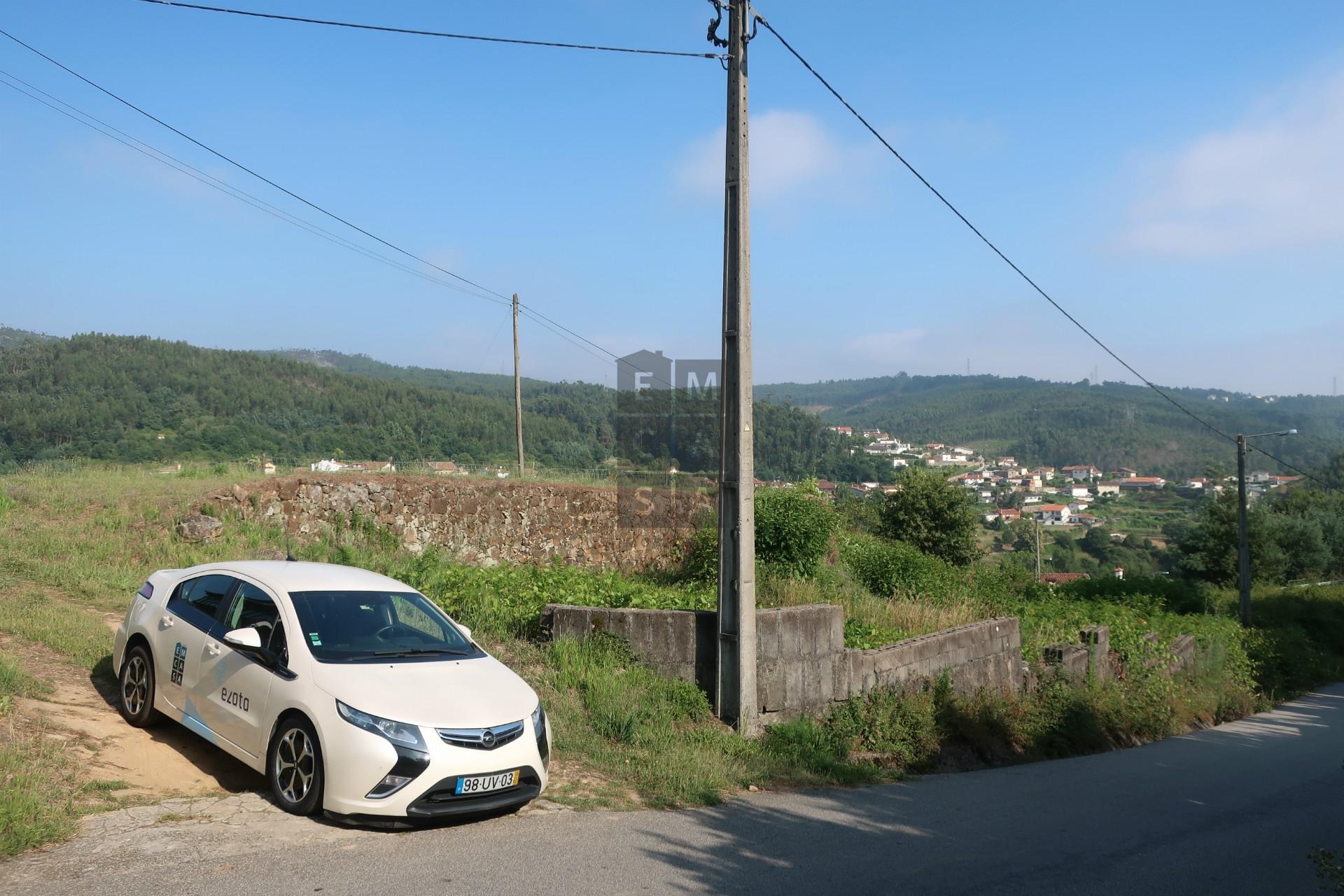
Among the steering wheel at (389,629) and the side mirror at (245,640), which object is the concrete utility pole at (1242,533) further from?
the side mirror at (245,640)

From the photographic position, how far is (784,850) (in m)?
5.92

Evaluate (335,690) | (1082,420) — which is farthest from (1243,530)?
(1082,420)

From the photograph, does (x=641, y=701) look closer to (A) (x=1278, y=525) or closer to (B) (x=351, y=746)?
(B) (x=351, y=746)

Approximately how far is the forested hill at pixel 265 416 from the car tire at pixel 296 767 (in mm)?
16375

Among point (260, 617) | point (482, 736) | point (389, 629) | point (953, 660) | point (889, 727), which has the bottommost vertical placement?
point (889, 727)

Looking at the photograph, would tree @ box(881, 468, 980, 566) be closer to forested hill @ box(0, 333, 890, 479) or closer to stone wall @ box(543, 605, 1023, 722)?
forested hill @ box(0, 333, 890, 479)

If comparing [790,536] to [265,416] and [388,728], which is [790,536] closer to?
[388,728]

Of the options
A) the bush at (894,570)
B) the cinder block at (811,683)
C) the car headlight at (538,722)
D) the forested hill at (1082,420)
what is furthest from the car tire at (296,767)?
the forested hill at (1082,420)

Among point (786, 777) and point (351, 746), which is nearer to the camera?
point (351, 746)

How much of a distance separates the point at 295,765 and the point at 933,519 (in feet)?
96.1

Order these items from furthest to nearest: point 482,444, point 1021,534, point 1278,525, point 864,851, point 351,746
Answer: point 1021,534, point 1278,525, point 482,444, point 864,851, point 351,746

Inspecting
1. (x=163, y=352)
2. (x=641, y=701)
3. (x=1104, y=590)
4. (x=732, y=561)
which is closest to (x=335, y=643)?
(x=641, y=701)

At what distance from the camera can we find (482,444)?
3328cm

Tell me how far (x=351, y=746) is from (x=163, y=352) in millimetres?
32741
